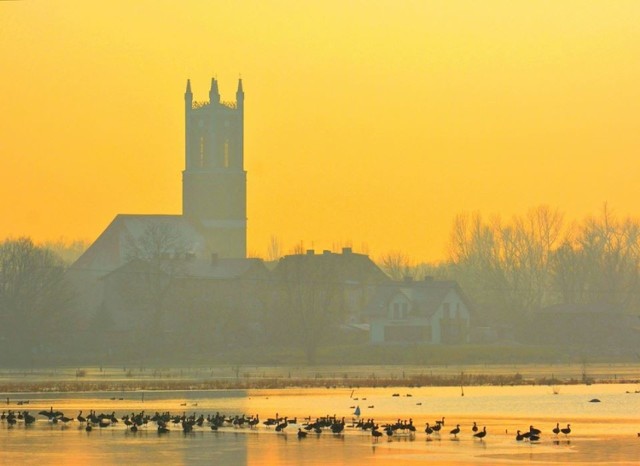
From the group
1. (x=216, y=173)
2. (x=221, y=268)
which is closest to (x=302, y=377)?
(x=221, y=268)

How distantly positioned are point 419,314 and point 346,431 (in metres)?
74.5

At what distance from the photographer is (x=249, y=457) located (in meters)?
49.1

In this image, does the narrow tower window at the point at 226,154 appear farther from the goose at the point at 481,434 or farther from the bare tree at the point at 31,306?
the goose at the point at 481,434

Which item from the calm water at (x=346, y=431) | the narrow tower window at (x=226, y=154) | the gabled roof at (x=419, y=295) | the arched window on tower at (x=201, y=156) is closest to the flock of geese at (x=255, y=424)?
the calm water at (x=346, y=431)

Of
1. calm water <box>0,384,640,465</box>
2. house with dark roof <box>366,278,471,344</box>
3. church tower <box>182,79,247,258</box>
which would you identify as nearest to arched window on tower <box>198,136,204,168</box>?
church tower <box>182,79,247,258</box>

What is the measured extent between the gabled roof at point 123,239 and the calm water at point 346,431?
79720 millimetres

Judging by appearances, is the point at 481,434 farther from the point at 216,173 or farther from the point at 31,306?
the point at 216,173

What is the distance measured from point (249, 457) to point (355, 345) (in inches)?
3015

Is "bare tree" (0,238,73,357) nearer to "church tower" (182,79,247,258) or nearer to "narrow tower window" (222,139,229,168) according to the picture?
"church tower" (182,79,247,258)

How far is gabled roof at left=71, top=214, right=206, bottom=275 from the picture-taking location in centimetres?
16062

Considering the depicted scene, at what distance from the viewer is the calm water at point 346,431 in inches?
1940

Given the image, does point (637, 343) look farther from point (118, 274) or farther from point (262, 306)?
point (118, 274)

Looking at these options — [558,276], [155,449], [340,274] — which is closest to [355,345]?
[340,274]

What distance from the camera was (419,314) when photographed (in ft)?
430
